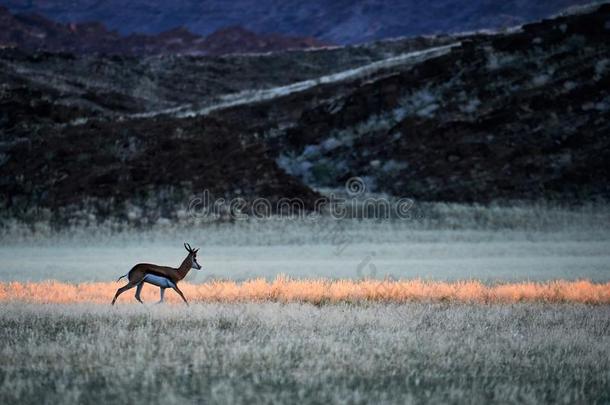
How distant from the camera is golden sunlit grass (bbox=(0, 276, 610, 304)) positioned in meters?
14.1

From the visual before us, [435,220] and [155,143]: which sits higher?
[155,143]

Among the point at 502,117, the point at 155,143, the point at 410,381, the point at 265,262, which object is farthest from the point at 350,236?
the point at 410,381

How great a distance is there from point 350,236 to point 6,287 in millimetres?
15660

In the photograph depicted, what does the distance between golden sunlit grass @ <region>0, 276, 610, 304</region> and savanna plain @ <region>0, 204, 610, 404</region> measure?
0.04m

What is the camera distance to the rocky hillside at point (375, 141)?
3411 cm

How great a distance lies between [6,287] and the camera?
609 inches

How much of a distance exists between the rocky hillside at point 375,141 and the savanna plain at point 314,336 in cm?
1205

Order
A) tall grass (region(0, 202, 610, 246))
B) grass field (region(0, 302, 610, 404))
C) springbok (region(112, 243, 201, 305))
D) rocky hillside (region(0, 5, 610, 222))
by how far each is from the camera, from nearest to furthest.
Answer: grass field (region(0, 302, 610, 404))
springbok (region(112, 243, 201, 305))
tall grass (region(0, 202, 610, 246))
rocky hillside (region(0, 5, 610, 222))

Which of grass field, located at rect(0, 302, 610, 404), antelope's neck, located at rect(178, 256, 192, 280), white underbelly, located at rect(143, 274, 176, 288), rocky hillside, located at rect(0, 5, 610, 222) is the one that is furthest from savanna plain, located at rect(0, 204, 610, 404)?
rocky hillside, located at rect(0, 5, 610, 222)

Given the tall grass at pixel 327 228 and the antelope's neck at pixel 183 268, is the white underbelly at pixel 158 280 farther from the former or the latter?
the tall grass at pixel 327 228

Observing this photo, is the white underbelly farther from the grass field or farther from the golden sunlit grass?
the golden sunlit grass

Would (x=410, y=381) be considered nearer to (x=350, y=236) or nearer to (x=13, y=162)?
(x=350, y=236)

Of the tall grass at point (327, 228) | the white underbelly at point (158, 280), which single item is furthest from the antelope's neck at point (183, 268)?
the tall grass at point (327, 228)

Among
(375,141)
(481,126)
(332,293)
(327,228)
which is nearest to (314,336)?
(332,293)
